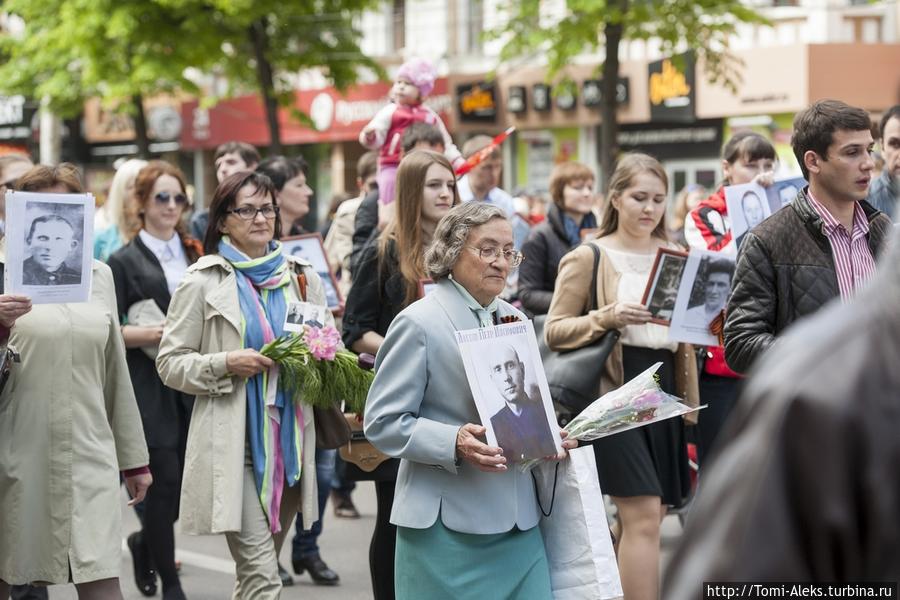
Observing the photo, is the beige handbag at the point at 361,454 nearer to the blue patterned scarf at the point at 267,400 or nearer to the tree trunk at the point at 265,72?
the blue patterned scarf at the point at 267,400

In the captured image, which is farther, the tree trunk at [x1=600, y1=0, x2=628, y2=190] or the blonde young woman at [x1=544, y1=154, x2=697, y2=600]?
the tree trunk at [x1=600, y1=0, x2=628, y2=190]

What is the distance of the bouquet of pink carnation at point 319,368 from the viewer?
19.4 feet

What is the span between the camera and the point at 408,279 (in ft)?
20.1

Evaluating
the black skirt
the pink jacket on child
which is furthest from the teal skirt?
the pink jacket on child

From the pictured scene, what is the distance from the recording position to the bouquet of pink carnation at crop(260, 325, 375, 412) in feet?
19.4

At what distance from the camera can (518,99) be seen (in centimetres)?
2975

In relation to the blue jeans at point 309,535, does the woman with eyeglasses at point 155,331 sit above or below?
above

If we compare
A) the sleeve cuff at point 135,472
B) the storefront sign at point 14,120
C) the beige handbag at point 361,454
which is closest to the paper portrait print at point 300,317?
the beige handbag at point 361,454

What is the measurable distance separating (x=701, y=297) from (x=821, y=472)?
4.90 metres

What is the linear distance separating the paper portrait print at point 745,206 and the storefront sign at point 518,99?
2279cm

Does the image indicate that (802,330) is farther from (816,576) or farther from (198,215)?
(198,215)

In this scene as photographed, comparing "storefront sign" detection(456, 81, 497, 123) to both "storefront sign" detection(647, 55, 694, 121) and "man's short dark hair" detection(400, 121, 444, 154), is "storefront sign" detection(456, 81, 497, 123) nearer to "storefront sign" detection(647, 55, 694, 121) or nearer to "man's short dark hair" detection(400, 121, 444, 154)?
"storefront sign" detection(647, 55, 694, 121)

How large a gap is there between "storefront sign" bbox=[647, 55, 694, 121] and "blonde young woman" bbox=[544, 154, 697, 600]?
1977 centimetres

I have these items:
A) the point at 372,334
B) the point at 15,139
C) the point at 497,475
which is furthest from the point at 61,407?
the point at 15,139
